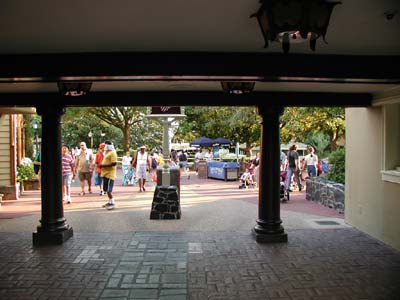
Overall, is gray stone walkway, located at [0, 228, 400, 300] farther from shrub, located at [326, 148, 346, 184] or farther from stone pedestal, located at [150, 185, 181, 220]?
shrub, located at [326, 148, 346, 184]

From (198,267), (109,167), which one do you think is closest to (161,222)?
(109,167)

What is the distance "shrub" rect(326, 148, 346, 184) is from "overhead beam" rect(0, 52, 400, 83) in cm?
738

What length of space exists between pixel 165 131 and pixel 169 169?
1579mm

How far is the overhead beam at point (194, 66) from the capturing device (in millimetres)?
4086

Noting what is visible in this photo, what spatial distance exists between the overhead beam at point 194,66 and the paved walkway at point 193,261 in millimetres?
2583

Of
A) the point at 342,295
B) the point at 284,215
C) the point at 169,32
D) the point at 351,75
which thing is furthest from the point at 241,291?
the point at 284,215

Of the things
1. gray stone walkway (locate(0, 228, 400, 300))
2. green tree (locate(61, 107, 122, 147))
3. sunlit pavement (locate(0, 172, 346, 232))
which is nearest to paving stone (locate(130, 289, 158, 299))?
gray stone walkway (locate(0, 228, 400, 300))

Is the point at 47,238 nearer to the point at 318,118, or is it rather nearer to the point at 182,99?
the point at 182,99

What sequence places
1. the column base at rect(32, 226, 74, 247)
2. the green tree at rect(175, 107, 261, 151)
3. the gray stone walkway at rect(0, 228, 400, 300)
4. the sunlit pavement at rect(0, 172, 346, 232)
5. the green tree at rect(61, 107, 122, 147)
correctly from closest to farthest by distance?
the gray stone walkway at rect(0, 228, 400, 300), the column base at rect(32, 226, 74, 247), the sunlit pavement at rect(0, 172, 346, 232), the green tree at rect(175, 107, 261, 151), the green tree at rect(61, 107, 122, 147)

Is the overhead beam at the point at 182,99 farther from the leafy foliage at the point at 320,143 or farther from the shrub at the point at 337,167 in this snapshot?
the leafy foliage at the point at 320,143

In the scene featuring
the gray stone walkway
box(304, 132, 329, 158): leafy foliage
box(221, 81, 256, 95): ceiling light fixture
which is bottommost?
the gray stone walkway

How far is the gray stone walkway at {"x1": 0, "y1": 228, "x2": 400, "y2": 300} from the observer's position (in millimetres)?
4863

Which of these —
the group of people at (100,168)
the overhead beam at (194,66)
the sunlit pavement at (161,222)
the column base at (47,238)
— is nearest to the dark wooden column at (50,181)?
the column base at (47,238)

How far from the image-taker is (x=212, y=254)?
252 inches
